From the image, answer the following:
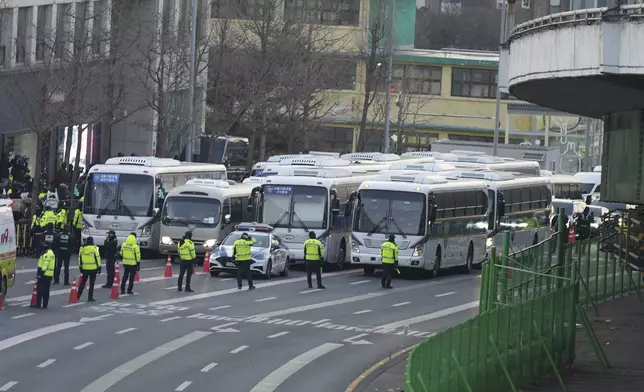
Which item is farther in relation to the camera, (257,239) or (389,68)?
(389,68)

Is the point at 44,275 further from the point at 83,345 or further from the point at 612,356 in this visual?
the point at 612,356

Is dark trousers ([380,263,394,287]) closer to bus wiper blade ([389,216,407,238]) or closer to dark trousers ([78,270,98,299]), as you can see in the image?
bus wiper blade ([389,216,407,238])

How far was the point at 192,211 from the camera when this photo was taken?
43.2m

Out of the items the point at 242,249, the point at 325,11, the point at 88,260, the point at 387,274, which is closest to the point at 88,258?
the point at 88,260

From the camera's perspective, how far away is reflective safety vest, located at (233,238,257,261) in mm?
36062

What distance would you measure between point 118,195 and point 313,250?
8977 millimetres

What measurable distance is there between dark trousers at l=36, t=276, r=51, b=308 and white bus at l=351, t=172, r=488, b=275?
41.5 feet

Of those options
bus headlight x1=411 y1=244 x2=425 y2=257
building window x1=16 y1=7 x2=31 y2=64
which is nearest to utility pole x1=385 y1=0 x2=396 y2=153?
building window x1=16 y1=7 x2=31 y2=64

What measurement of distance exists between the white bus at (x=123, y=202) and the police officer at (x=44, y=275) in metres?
12.1

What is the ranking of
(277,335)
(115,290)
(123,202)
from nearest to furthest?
1. (277,335)
2. (115,290)
3. (123,202)

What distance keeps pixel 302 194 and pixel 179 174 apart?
5.94 metres

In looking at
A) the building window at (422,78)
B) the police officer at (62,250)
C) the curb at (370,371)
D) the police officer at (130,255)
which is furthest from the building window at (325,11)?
the curb at (370,371)

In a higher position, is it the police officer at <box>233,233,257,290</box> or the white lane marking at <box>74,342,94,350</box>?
the police officer at <box>233,233,257,290</box>

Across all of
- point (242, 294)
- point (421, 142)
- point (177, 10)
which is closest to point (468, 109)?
point (421, 142)
